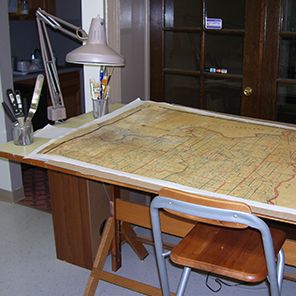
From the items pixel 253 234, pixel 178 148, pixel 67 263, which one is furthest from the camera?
pixel 67 263

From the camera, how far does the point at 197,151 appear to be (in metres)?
2.18

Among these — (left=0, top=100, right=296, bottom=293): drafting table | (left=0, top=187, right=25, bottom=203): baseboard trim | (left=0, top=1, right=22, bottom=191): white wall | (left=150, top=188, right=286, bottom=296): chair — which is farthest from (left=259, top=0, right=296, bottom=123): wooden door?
(left=0, top=187, right=25, bottom=203): baseboard trim

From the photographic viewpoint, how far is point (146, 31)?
333cm

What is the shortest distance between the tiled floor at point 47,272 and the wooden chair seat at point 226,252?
766 mm

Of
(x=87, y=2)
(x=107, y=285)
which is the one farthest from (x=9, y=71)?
(x=107, y=285)

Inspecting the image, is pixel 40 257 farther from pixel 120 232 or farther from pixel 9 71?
pixel 9 71

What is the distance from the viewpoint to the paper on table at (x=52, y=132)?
8.01 ft

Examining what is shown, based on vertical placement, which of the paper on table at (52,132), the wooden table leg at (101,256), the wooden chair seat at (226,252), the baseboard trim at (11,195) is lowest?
the baseboard trim at (11,195)

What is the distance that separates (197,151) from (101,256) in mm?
738

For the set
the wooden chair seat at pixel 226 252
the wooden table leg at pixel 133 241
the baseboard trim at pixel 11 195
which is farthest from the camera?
the baseboard trim at pixel 11 195

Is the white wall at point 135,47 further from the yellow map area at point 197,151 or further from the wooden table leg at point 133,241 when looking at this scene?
the wooden table leg at point 133,241

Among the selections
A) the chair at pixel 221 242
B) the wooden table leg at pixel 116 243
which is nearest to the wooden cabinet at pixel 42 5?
the wooden table leg at pixel 116 243

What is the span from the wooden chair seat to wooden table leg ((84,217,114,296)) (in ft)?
1.77

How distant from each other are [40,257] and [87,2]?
1.57 metres
